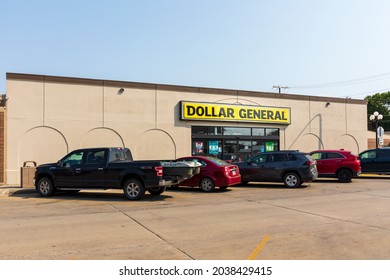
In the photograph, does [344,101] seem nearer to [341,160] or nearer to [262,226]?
[341,160]

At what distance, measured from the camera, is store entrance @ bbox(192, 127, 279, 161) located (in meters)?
23.6

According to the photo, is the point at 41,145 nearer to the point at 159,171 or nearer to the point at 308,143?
the point at 159,171

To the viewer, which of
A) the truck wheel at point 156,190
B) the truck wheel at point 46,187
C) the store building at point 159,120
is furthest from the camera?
the store building at point 159,120

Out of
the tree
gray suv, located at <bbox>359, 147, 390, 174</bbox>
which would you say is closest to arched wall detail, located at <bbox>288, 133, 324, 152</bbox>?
gray suv, located at <bbox>359, 147, 390, 174</bbox>

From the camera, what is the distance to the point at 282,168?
16.7m

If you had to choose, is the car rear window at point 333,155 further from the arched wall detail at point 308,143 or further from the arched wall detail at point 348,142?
the arched wall detail at point 348,142

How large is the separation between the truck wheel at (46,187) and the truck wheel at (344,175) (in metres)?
13.8

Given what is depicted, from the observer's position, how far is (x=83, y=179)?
13.4 m

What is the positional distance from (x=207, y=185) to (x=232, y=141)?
9497 mm

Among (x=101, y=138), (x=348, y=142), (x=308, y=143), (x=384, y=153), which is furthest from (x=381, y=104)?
(x=101, y=138)

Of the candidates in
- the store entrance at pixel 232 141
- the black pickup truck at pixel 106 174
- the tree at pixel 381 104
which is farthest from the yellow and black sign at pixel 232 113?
the tree at pixel 381 104

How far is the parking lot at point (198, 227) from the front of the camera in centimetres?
618

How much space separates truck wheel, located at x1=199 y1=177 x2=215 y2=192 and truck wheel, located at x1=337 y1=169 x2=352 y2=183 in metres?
7.89

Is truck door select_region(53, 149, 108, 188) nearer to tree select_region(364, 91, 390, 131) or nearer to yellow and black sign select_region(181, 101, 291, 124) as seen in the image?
yellow and black sign select_region(181, 101, 291, 124)
